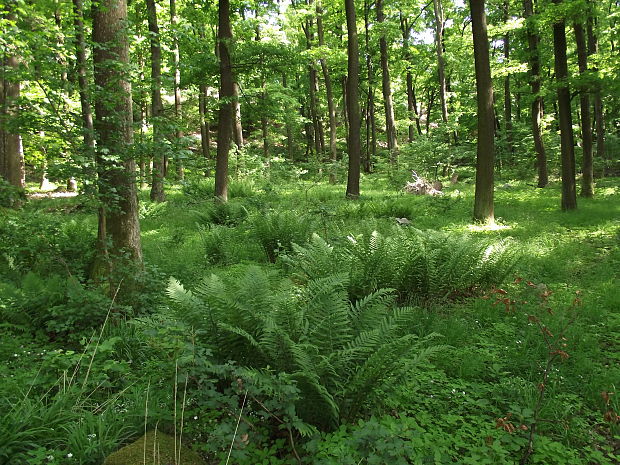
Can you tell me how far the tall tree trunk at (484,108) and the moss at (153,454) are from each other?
9114 millimetres

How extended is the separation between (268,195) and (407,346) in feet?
38.4

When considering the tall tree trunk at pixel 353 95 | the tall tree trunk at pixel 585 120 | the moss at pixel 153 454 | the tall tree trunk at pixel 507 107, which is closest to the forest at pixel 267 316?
the moss at pixel 153 454

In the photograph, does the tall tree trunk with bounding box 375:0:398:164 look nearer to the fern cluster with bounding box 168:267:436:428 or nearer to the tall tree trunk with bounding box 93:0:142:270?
the tall tree trunk with bounding box 93:0:142:270

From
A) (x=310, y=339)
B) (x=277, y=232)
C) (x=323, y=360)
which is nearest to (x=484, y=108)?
(x=277, y=232)

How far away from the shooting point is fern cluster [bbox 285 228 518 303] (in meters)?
5.21

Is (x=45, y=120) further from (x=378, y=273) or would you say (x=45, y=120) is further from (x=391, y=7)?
(x=391, y=7)

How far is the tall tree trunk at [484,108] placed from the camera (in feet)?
31.6

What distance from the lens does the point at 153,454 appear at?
94.9 inches

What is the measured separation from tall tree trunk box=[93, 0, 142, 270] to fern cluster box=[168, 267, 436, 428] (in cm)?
199

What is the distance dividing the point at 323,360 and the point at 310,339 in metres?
0.41

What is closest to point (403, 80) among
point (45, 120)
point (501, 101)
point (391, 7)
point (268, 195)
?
point (501, 101)

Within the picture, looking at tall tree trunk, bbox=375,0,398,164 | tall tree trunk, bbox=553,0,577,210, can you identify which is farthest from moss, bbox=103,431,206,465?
tall tree trunk, bbox=375,0,398,164

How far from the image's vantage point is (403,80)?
31.5 meters

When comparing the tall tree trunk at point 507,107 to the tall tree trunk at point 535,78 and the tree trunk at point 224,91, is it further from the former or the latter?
the tree trunk at point 224,91
